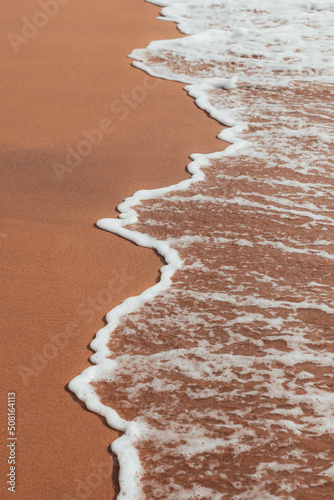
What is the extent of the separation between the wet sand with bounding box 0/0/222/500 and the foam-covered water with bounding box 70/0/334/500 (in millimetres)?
134

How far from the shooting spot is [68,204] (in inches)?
170

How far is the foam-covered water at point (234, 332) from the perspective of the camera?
2453mm

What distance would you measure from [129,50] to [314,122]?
2.92 meters

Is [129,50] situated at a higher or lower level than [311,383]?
higher

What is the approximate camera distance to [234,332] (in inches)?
126

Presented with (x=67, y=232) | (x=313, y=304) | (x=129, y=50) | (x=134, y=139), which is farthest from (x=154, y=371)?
(x=129, y=50)

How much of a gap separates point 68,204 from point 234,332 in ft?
5.63

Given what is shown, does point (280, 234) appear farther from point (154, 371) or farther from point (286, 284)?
point (154, 371)

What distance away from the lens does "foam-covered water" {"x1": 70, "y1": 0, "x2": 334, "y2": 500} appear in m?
2.45

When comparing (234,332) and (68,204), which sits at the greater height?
(68,204)

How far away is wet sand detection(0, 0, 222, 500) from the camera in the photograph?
2549 millimetres

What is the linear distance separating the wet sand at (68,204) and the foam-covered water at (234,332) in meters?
0.13

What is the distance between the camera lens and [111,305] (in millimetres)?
3389

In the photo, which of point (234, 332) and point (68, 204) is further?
point (68, 204)
